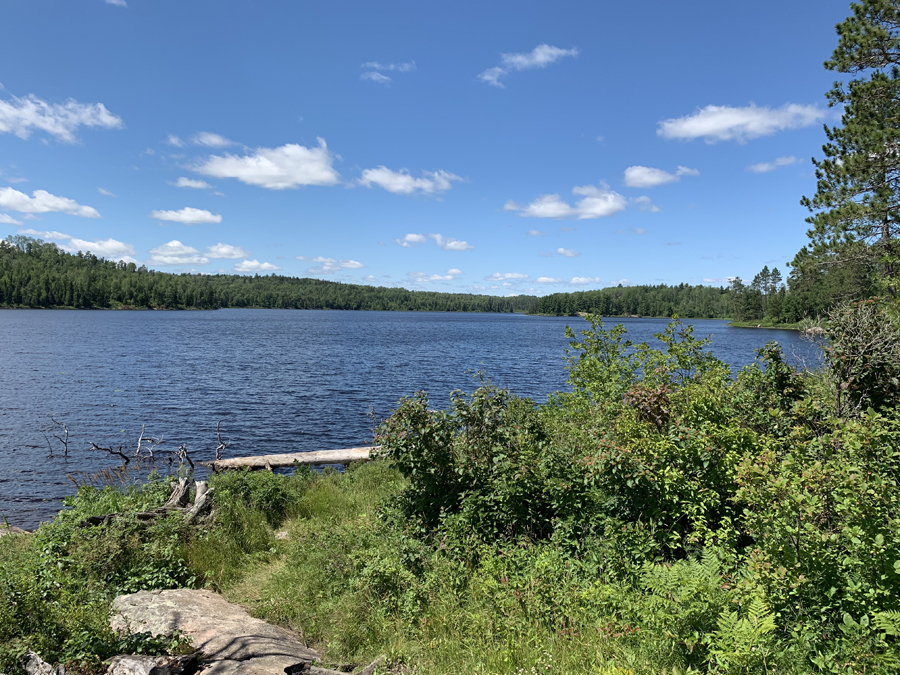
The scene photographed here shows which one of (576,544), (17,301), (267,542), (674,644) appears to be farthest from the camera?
(17,301)

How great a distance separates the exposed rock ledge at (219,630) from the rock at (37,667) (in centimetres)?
70

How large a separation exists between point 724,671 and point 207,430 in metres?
23.6

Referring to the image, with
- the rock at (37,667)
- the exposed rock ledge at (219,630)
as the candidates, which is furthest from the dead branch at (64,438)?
the rock at (37,667)

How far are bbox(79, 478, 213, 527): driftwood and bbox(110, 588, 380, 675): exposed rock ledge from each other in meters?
2.45

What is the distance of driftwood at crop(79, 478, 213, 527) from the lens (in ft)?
28.1

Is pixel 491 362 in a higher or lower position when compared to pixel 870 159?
lower

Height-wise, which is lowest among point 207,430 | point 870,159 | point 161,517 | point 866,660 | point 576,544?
point 207,430

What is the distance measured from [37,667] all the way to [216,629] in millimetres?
1747

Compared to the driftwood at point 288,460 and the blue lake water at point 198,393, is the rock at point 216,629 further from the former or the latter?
the driftwood at point 288,460

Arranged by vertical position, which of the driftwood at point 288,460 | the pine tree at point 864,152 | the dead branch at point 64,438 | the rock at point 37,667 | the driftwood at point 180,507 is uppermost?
the pine tree at point 864,152

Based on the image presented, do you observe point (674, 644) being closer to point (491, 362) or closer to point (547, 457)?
point (547, 457)

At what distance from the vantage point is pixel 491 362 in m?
45.6

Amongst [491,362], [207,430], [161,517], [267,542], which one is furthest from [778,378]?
[491,362]

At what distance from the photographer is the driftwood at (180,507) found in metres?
8.58
